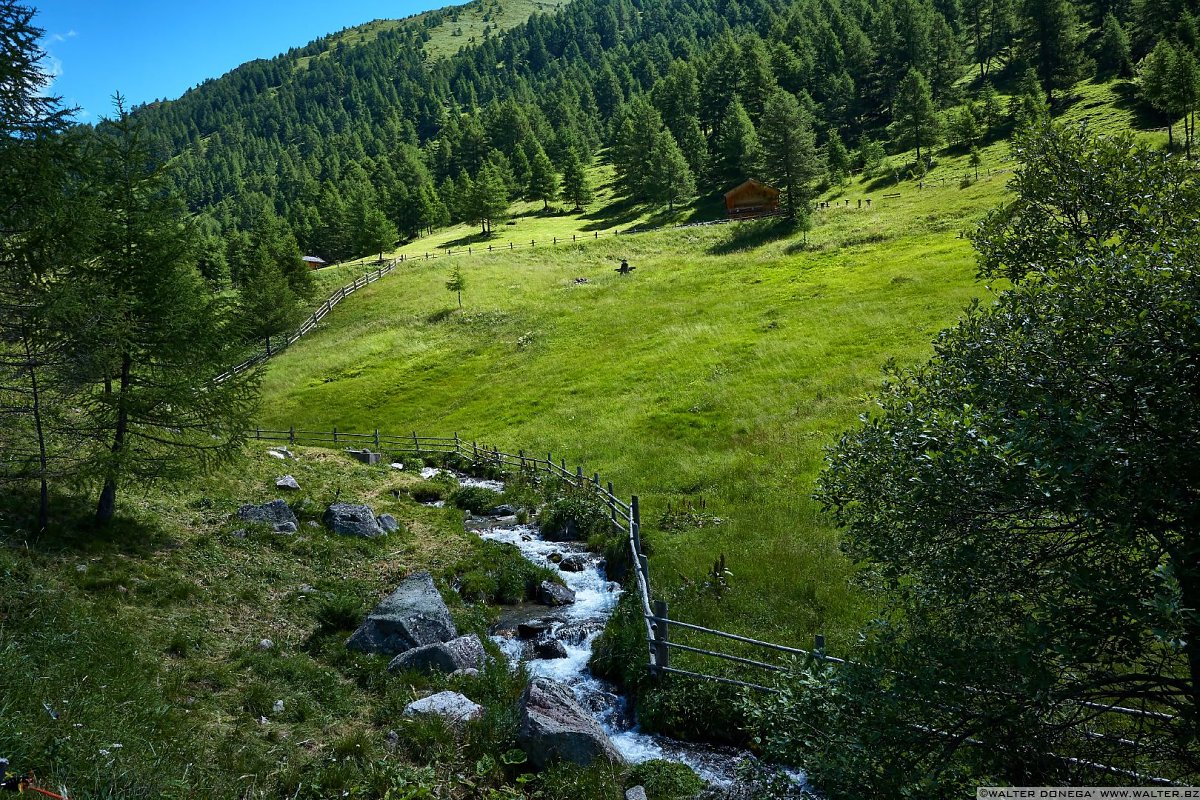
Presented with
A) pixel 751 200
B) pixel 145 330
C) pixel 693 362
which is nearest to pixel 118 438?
pixel 145 330

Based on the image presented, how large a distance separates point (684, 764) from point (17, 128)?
1701 centimetres

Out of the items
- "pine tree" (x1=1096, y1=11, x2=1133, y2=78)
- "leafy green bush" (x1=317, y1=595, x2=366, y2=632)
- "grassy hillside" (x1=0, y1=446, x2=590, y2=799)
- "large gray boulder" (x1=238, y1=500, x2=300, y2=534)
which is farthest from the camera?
"pine tree" (x1=1096, y1=11, x2=1133, y2=78)

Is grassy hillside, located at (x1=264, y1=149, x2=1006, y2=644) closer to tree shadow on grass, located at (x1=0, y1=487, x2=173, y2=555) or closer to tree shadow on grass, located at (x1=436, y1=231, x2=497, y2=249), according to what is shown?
tree shadow on grass, located at (x1=0, y1=487, x2=173, y2=555)

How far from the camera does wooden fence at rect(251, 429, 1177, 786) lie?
5828 mm

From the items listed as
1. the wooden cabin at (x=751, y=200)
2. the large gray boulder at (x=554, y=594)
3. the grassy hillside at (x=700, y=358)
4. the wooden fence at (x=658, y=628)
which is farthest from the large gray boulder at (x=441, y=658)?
the wooden cabin at (x=751, y=200)

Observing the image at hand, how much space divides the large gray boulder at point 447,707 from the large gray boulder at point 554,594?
605cm

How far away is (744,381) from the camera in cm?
3594

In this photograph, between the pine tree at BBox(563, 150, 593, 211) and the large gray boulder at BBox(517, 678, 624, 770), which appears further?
the pine tree at BBox(563, 150, 593, 211)

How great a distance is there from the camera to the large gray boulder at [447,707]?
10750mm

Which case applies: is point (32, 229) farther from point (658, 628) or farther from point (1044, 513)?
point (1044, 513)

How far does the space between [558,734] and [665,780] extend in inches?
69.3

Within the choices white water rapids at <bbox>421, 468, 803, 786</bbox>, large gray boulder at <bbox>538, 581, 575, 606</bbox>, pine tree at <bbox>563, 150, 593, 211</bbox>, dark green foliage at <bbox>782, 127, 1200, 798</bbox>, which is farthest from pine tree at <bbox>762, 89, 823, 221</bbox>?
dark green foliage at <bbox>782, 127, 1200, 798</bbox>

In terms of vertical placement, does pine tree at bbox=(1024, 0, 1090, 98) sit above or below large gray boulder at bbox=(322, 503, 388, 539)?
above

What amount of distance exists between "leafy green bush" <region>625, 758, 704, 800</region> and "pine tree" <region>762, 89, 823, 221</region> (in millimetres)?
66751
